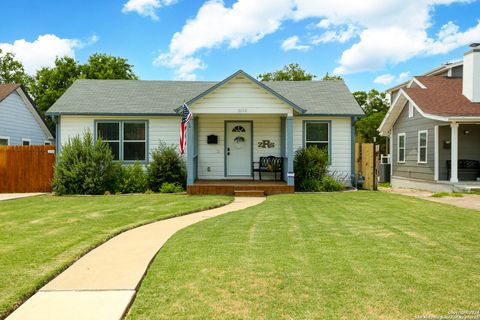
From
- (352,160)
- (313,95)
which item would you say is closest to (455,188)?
(352,160)

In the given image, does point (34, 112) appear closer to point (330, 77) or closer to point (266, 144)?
point (266, 144)

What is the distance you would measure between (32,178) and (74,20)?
9.90m

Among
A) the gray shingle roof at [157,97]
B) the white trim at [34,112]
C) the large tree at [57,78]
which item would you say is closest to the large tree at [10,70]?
the large tree at [57,78]

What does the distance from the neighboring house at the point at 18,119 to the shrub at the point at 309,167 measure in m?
13.6

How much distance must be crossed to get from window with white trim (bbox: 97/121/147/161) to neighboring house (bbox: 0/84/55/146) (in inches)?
255

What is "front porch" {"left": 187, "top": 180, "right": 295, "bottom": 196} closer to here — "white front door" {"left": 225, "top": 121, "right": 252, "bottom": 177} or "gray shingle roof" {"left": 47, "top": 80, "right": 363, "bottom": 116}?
"white front door" {"left": 225, "top": 121, "right": 252, "bottom": 177}

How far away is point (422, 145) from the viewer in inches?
662

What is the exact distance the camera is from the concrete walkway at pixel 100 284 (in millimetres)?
3508

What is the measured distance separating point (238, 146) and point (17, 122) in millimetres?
11849

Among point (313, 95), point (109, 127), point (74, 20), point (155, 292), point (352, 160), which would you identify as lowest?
point (155, 292)

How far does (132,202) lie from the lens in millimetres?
10898

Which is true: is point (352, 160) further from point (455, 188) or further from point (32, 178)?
point (32, 178)

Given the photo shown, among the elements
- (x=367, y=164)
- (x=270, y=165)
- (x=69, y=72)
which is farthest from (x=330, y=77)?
(x=270, y=165)

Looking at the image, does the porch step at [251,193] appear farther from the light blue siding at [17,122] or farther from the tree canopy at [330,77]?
the tree canopy at [330,77]
